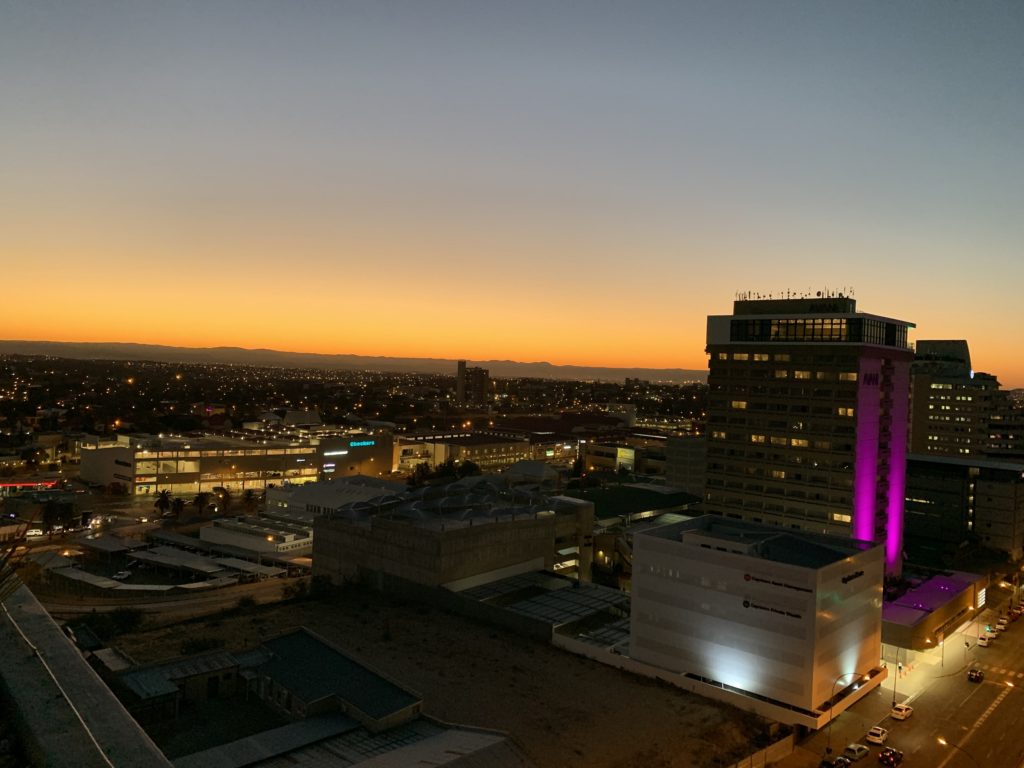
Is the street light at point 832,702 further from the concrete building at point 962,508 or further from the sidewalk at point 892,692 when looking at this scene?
the concrete building at point 962,508

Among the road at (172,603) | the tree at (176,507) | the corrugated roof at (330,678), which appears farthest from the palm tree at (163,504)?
the corrugated roof at (330,678)

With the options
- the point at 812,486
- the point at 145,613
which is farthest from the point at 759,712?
the point at 145,613

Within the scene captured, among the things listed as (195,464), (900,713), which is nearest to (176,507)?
(195,464)

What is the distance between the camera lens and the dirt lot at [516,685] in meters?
25.9

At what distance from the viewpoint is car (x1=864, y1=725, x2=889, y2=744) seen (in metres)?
28.2

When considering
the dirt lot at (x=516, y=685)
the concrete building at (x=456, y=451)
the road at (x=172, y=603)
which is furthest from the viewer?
the concrete building at (x=456, y=451)

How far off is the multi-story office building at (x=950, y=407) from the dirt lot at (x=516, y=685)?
82.1 metres

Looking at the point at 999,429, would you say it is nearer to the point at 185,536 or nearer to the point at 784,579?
the point at 784,579

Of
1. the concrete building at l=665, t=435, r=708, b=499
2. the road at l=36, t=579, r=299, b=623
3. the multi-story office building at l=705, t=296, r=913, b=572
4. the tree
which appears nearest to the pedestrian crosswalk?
the multi-story office building at l=705, t=296, r=913, b=572

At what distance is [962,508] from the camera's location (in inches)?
2506

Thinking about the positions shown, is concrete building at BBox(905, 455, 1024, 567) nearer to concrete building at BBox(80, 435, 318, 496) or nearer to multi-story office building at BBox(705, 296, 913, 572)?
multi-story office building at BBox(705, 296, 913, 572)

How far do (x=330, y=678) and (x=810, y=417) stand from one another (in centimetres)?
3929

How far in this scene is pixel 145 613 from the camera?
44.8 m

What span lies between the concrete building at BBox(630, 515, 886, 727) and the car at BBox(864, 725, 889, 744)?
1.53 m
